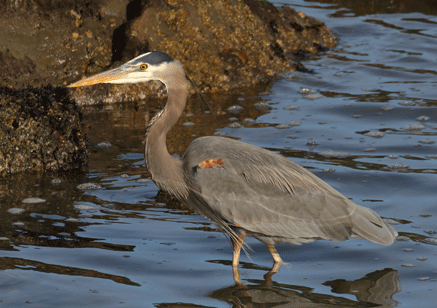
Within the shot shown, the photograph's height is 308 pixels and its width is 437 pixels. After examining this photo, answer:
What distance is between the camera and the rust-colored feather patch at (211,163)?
196 inches

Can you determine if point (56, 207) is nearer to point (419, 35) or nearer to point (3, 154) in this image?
point (3, 154)

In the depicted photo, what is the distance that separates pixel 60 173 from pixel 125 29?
3.25 metres

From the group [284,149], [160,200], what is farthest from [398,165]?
[160,200]

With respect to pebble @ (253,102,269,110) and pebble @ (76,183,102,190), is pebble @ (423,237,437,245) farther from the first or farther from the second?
pebble @ (253,102,269,110)

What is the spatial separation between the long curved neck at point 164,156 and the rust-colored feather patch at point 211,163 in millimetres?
237

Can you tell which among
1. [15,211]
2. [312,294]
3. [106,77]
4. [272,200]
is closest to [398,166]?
[272,200]

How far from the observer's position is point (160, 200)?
6.38 metres

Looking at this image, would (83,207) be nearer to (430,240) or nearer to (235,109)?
(430,240)

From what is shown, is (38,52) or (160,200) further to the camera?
(38,52)

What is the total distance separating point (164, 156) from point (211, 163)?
414 mm

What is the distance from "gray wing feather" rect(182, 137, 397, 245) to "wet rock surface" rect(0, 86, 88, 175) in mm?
2319

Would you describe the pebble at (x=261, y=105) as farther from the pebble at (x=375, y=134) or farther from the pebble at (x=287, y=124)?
the pebble at (x=375, y=134)

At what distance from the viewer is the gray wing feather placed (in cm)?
499

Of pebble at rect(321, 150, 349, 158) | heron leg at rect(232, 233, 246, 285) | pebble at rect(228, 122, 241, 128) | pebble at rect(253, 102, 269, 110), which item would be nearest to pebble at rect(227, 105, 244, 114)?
pebble at rect(253, 102, 269, 110)
